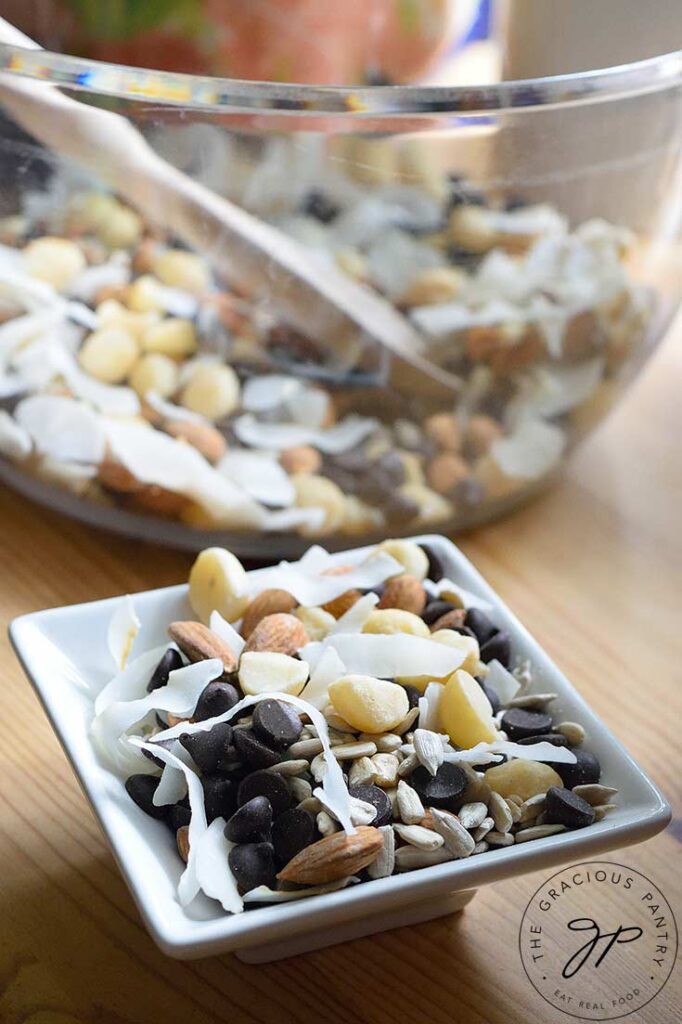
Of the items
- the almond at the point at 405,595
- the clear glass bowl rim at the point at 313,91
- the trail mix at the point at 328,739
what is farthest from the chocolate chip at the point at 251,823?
the clear glass bowl rim at the point at 313,91

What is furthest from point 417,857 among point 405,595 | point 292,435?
point 292,435

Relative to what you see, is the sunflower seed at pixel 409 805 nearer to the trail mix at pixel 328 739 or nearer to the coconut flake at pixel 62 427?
the trail mix at pixel 328 739

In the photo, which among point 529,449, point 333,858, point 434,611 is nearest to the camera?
point 333,858

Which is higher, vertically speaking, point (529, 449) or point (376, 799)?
point (529, 449)

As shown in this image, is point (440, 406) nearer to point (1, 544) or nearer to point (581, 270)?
point (581, 270)

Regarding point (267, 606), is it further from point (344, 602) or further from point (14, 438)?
point (14, 438)

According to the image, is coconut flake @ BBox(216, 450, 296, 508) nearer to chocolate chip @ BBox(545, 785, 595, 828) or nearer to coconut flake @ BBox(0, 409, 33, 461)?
coconut flake @ BBox(0, 409, 33, 461)

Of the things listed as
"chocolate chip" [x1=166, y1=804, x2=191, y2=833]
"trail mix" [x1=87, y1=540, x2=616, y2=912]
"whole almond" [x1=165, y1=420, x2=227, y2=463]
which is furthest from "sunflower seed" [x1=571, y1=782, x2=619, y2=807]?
"whole almond" [x1=165, y1=420, x2=227, y2=463]
